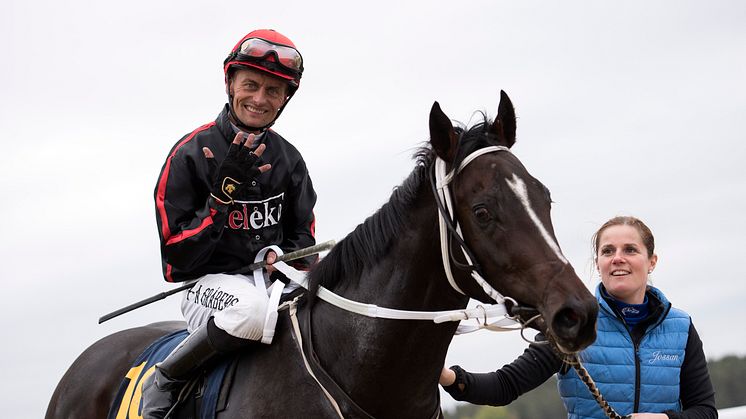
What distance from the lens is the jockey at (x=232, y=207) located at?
4.14m

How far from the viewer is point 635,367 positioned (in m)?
4.08

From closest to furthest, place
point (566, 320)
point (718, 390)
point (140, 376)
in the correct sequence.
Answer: point (566, 320), point (140, 376), point (718, 390)

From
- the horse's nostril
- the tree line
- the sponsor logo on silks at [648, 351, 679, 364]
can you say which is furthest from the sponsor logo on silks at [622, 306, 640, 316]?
the tree line

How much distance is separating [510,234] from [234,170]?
4.75 ft

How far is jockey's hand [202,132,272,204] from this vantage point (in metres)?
4.15

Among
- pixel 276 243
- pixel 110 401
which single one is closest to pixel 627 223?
pixel 276 243

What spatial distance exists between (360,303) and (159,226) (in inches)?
45.5

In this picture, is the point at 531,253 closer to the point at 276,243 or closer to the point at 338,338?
the point at 338,338

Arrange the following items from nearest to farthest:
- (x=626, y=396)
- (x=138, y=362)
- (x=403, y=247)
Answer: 1. (x=403, y=247)
2. (x=626, y=396)
3. (x=138, y=362)

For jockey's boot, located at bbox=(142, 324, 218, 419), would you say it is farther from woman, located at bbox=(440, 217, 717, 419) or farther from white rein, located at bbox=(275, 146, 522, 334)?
woman, located at bbox=(440, 217, 717, 419)

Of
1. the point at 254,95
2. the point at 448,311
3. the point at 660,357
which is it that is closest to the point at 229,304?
the point at 448,311

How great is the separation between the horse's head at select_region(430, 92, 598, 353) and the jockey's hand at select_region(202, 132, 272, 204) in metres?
1.00

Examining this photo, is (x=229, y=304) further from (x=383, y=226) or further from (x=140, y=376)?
(x=140, y=376)

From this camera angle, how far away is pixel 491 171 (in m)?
3.54
